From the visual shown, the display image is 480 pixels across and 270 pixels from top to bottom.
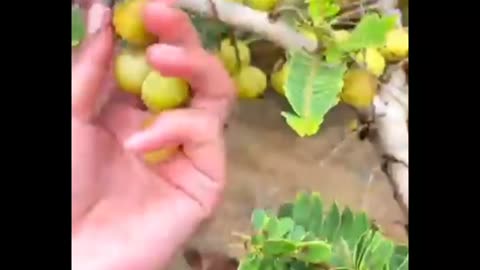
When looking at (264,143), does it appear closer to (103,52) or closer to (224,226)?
(224,226)

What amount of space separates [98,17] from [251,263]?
0.31m

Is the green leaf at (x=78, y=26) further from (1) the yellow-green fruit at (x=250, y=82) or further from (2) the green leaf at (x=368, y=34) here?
(2) the green leaf at (x=368, y=34)

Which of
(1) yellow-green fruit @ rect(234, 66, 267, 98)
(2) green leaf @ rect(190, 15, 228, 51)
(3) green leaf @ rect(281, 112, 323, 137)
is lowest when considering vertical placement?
(3) green leaf @ rect(281, 112, 323, 137)

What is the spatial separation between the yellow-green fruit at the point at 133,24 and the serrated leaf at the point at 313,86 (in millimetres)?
157

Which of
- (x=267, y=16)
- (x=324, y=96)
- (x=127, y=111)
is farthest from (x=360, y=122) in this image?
(x=127, y=111)

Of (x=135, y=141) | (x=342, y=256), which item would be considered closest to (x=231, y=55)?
(x=135, y=141)

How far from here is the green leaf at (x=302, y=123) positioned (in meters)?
0.98

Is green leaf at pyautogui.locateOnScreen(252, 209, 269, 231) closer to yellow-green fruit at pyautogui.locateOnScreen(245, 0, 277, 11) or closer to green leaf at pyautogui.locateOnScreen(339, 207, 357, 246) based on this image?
green leaf at pyautogui.locateOnScreen(339, 207, 357, 246)

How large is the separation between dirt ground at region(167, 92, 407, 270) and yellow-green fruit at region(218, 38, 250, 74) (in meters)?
0.04

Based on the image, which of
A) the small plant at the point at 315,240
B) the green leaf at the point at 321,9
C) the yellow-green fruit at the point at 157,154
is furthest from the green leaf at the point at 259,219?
the green leaf at the point at 321,9

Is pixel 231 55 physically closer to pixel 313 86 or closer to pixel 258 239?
pixel 313 86

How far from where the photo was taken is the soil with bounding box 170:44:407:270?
0.98m

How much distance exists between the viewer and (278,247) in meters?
0.97

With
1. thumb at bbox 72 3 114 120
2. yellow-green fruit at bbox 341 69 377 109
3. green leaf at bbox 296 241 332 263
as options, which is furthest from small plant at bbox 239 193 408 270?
thumb at bbox 72 3 114 120
